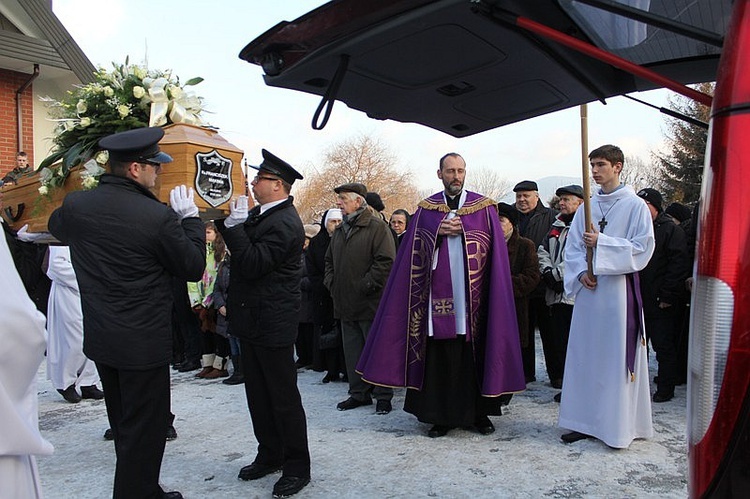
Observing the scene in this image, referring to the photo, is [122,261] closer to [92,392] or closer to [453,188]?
[453,188]

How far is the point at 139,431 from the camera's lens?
329 cm

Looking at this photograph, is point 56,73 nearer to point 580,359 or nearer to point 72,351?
point 72,351

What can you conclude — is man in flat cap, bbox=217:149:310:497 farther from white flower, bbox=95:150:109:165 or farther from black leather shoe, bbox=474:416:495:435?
black leather shoe, bbox=474:416:495:435

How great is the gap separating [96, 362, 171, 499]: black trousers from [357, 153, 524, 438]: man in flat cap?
2.12 metres

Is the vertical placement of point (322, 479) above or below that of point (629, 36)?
below

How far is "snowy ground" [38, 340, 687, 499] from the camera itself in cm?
386

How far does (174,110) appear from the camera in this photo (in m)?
4.05

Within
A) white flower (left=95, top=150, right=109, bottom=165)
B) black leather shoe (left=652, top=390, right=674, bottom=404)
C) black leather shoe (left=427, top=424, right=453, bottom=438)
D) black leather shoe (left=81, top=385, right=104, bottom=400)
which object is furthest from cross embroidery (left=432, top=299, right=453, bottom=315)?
black leather shoe (left=81, top=385, right=104, bottom=400)

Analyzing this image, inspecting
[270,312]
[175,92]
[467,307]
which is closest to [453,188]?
[467,307]

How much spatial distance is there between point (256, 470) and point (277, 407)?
0.52 metres

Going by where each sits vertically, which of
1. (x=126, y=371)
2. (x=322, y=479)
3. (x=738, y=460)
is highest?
(x=738, y=460)

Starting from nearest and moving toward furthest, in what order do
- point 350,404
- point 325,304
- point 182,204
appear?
point 182,204, point 350,404, point 325,304

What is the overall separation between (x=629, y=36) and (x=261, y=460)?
3328 millimetres

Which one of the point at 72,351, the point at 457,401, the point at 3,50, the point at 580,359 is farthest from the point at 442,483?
the point at 3,50
